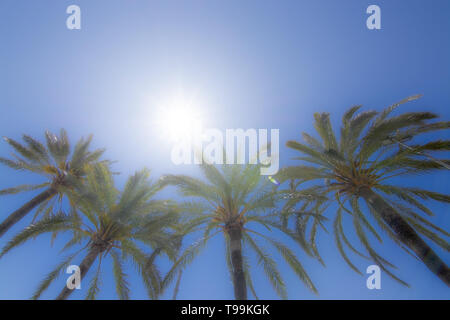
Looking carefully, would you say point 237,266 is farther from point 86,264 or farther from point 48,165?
point 48,165

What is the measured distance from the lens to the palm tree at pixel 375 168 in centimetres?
852

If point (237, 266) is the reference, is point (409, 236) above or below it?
above

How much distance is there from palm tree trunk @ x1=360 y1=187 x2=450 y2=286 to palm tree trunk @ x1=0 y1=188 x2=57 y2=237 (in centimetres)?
1366

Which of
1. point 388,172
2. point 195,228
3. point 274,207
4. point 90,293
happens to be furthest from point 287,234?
point 90,293

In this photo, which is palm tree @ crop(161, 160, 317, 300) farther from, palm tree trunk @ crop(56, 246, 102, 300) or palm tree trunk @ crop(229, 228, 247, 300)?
palm tree trunk @ crop(56, 246, 102, 300)

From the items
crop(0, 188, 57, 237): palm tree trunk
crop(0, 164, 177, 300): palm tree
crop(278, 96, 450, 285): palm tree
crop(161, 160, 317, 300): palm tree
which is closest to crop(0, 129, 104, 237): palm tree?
crop(0, 188, 57, 237): palm tree trunk

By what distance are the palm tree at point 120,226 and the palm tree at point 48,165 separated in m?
2.71

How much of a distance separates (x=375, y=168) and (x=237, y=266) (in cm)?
606

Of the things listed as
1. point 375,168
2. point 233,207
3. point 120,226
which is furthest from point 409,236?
point 120,226

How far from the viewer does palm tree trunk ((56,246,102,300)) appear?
8.33 meters

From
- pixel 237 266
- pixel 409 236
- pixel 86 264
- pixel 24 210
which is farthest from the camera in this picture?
pixel 24 210

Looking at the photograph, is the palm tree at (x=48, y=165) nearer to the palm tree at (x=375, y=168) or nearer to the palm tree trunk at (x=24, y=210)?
the palm tree trunk at (x=24, y=210)

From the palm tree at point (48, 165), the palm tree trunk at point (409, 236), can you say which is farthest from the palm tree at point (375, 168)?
the palm tree at point (48, 165)

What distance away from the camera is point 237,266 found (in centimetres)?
852
